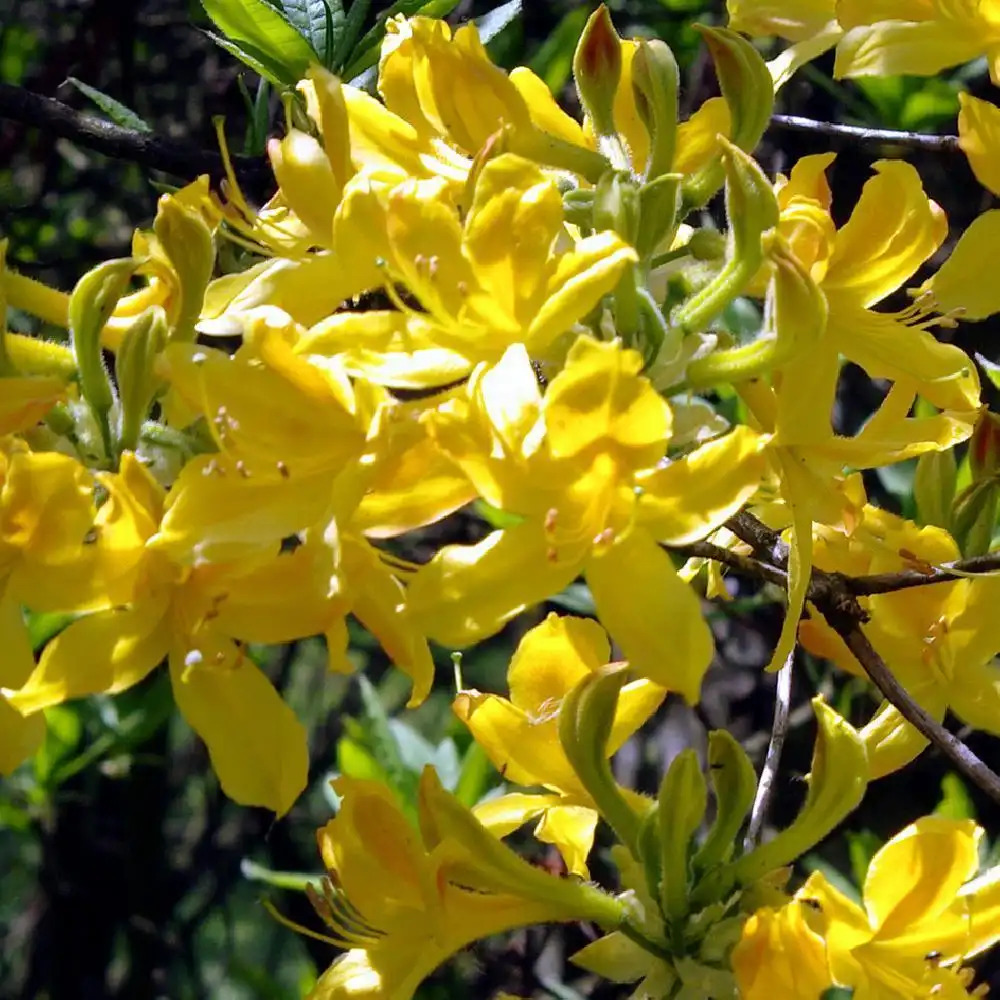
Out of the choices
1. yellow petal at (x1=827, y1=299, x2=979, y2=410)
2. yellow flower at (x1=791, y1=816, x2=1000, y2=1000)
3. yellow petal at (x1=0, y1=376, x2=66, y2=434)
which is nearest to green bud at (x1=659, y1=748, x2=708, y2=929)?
yellow flower at (x1=791, y1=816, x2=1000, y2=1000)

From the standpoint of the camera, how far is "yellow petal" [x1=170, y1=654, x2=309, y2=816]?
1270 mm

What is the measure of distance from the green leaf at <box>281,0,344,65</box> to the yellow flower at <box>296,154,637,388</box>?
26.8 inches

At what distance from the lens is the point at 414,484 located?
112 centimetres

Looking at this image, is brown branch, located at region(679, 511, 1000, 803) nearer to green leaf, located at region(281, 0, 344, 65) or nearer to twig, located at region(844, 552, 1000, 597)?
twig, located at region(844, 552, 1000, 597)

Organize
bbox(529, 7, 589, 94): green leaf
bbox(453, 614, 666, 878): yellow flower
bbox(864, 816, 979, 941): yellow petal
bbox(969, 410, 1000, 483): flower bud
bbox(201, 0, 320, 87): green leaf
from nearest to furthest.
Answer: bbox(864, 816, 979, 941): yellow petal < bbox(453, 614, 666, 878): yellow flower < bbox(969, 410, 1000, 483): flower bud < bbox(201, 0, 320, 87): green leaf < bbox(529, 7, 589, 94): green leaf

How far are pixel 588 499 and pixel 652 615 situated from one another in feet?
0.31

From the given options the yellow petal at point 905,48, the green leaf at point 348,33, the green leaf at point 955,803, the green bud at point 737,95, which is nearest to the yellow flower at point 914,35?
the yellow petal at point 905,48

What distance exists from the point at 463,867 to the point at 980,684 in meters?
0.59

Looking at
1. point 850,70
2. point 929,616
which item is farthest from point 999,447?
point 850,70

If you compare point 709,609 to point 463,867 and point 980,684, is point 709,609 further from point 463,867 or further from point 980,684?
point 463,867

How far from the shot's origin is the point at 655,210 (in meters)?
1.22

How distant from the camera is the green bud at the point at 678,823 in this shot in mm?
1322

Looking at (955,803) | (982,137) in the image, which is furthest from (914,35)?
(955,803)

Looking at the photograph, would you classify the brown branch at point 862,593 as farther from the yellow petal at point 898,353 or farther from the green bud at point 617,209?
the green bud at point 617,209
